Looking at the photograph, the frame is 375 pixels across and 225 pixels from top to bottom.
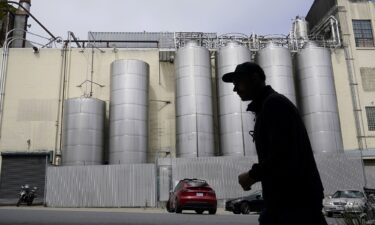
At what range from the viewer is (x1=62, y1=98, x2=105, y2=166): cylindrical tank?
2892cm

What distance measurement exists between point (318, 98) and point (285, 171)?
30.1 meters

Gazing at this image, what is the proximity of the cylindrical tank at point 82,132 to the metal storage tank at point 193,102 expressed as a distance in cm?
557

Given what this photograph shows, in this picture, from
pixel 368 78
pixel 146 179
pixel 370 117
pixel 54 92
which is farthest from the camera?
pixel 368 78

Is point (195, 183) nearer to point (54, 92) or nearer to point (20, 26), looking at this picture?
point (54, 92)

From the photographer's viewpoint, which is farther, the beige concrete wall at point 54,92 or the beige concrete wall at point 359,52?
the beige concrete wall at point 359,52

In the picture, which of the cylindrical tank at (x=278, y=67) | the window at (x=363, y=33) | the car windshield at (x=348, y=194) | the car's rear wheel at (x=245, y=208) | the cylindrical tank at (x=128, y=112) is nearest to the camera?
the car windshield at (x=348, y=194)

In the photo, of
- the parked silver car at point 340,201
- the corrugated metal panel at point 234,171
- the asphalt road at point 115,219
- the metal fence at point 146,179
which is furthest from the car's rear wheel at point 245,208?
the asphalt road at point 115,219

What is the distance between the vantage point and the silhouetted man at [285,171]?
8.72 ft

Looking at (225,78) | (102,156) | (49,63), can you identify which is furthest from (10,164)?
(225,78)

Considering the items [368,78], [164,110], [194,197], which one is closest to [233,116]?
[164,110]

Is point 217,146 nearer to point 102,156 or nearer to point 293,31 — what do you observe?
point 102,156

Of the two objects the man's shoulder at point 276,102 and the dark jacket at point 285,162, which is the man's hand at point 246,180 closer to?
the dark jacket at point 285,162

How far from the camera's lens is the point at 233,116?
29906mm

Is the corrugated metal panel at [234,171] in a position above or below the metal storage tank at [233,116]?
below
